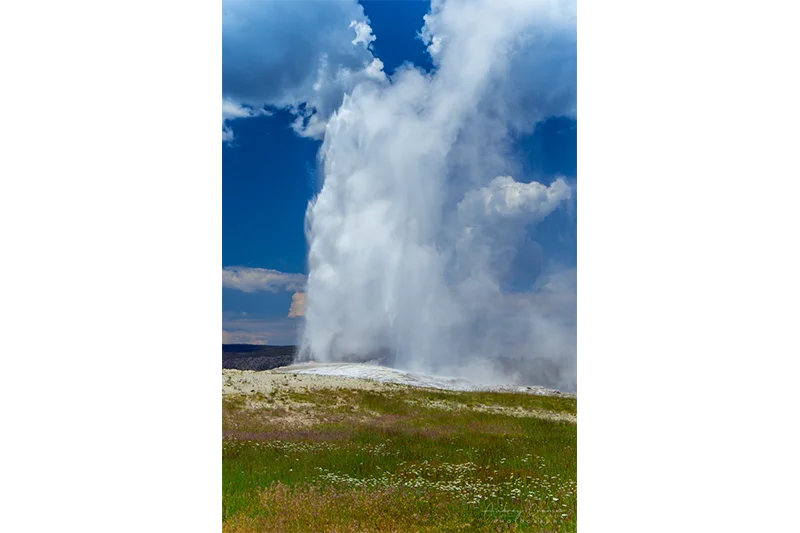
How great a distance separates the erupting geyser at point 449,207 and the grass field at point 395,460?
415 millimetres

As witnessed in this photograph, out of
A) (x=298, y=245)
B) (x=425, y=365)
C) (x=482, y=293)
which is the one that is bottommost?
(x=425, y=365)

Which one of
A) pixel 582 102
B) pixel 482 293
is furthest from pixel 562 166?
pixel 482 293

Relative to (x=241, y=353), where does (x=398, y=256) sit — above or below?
above

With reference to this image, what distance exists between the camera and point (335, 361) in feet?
23.7

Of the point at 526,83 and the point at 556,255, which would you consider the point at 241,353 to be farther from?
the point at 526,83

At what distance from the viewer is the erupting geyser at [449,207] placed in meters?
7.06

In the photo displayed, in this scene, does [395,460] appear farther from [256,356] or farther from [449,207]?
[449,207]

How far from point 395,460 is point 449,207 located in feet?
8.77

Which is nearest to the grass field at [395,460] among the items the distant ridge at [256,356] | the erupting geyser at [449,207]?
the distant ridge at [256,356]

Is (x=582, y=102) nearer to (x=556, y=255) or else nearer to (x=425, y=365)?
(x=556, y=255)

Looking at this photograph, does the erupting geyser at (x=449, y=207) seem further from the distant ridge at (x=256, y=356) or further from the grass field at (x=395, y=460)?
the grass field at (x=395, y=460)

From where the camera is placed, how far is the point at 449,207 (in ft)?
23.4

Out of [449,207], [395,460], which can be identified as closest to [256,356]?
[395,460]

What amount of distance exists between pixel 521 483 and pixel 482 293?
196 centimetres
